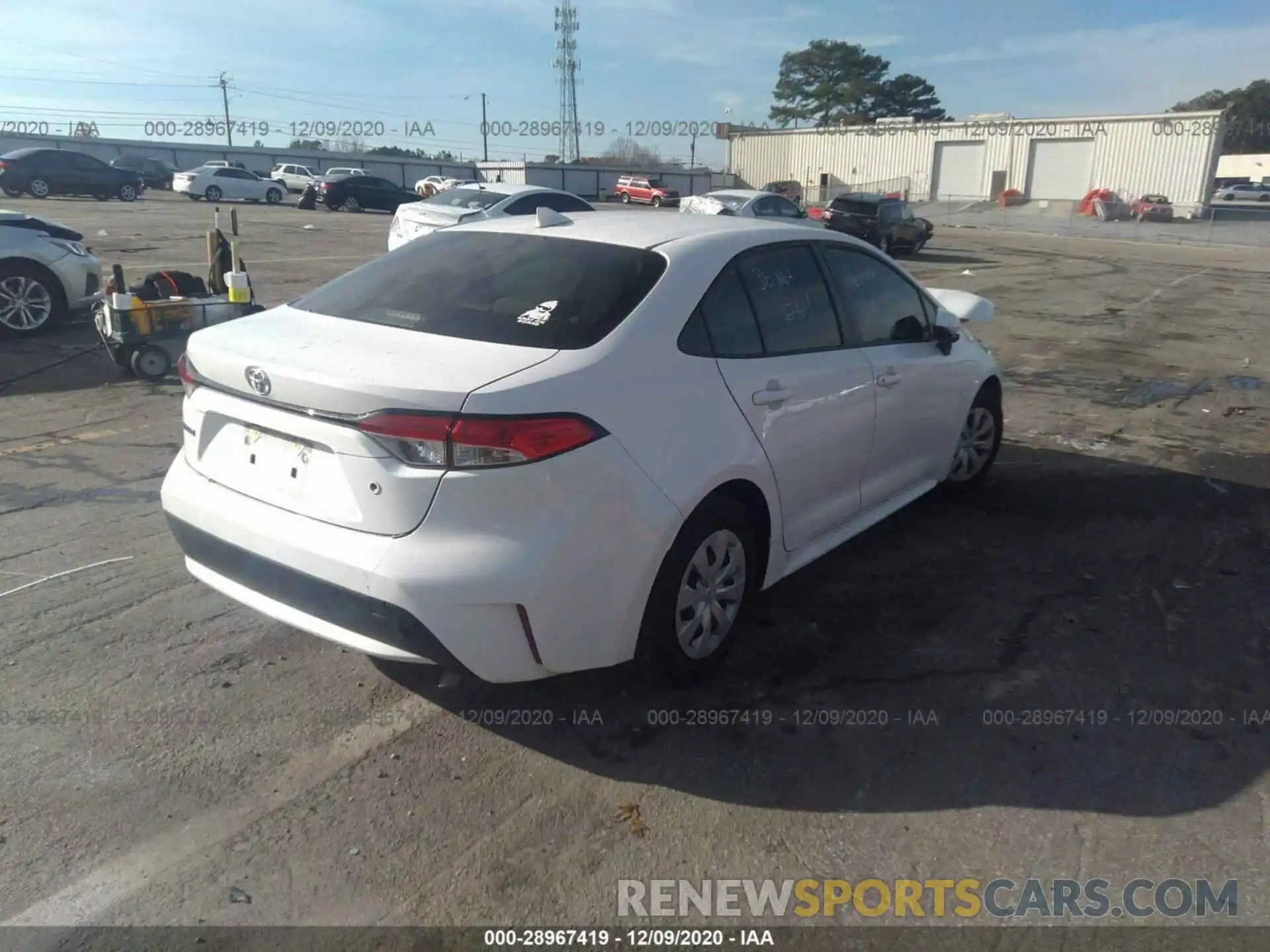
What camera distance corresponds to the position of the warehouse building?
5334 centimetres

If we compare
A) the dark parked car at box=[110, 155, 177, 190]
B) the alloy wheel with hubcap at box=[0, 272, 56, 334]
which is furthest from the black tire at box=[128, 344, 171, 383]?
the dark parked car at box=[110, 155, 177, 190]

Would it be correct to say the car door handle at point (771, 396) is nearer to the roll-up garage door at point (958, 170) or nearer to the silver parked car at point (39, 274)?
the silver parked car at point (39, 274)

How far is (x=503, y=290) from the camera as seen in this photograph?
141 inches

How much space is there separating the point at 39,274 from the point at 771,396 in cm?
892

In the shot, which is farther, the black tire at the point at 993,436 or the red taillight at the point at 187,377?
the black tire at the point at 993,436

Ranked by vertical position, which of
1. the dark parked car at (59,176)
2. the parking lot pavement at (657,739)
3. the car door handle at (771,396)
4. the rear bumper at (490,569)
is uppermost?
→ the dark parked car at (59,176)

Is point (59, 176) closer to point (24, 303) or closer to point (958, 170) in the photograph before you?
point (24, 303)

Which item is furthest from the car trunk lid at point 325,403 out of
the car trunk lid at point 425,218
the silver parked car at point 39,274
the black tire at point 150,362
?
the car trunk lid at point 425,218

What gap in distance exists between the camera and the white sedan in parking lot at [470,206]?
51.9 feet

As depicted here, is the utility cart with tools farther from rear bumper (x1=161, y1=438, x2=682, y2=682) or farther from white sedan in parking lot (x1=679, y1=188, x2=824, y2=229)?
white sedan in parking lot (x1=679, y1=188, x2=824, y2=229)

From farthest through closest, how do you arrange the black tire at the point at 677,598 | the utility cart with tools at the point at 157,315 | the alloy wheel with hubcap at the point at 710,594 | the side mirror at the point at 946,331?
the utility cart with tools at the point at 157,315, the side mirror at the point at 946,331, the alloy wheel with hubcap at the point at 710,594, the black tire at the point at 677,598

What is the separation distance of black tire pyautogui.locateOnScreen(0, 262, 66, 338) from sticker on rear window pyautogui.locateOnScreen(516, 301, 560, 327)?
27.6ft

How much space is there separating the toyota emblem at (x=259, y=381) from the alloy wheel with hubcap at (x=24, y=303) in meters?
8.04

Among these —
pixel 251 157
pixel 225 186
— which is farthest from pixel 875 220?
pixel 251 157
